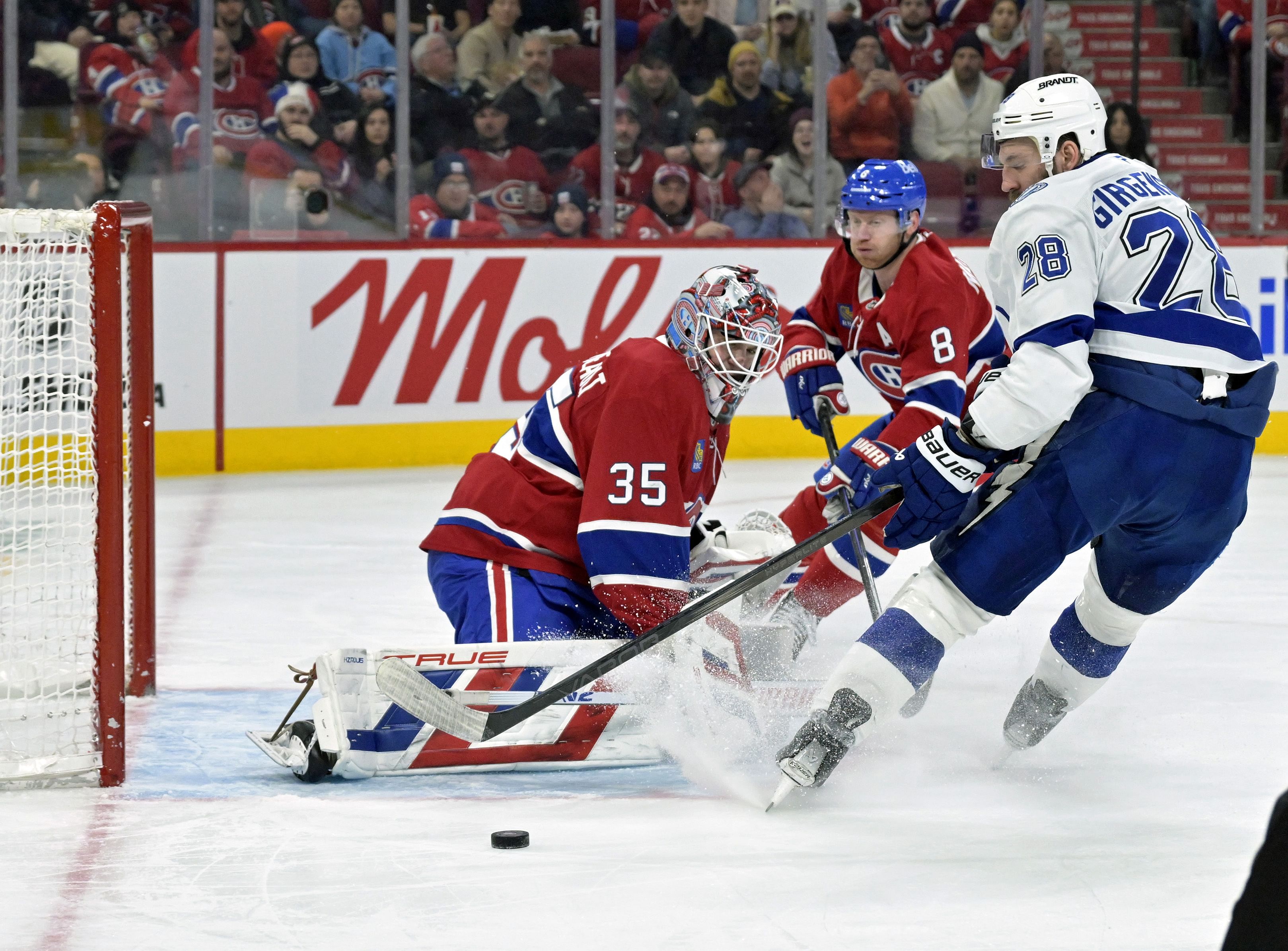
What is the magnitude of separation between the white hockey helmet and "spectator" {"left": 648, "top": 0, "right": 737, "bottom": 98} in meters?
4.78

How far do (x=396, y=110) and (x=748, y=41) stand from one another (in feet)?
5.27

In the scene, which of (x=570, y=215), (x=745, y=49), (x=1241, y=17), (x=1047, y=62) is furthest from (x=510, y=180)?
(x=1241, y=17)

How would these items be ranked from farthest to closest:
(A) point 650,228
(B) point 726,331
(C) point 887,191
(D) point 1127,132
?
1. (D) point 1127,132
2. (A) point 650,228
3. (C) point 887,191
4. (B) point 726,331

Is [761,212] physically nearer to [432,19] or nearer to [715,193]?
[715,193]

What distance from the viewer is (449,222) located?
23.4 feet

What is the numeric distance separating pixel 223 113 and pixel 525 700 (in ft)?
15.1

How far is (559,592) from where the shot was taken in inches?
124

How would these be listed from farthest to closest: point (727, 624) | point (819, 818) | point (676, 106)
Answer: point (676, 106) → point (727, 624) → point (819, 818)

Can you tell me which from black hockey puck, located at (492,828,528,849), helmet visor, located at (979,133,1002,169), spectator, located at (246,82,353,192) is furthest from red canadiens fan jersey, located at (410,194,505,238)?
black hockey puck, located at (492,828,528,849)

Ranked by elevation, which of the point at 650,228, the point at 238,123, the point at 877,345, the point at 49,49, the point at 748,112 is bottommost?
the point at 877,345

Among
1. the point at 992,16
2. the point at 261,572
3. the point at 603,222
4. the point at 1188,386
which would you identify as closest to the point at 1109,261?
the point at 1188,386

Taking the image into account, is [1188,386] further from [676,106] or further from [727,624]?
[676,106]

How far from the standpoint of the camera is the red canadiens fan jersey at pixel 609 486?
9.52 feet

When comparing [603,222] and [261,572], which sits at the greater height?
[603,222]
